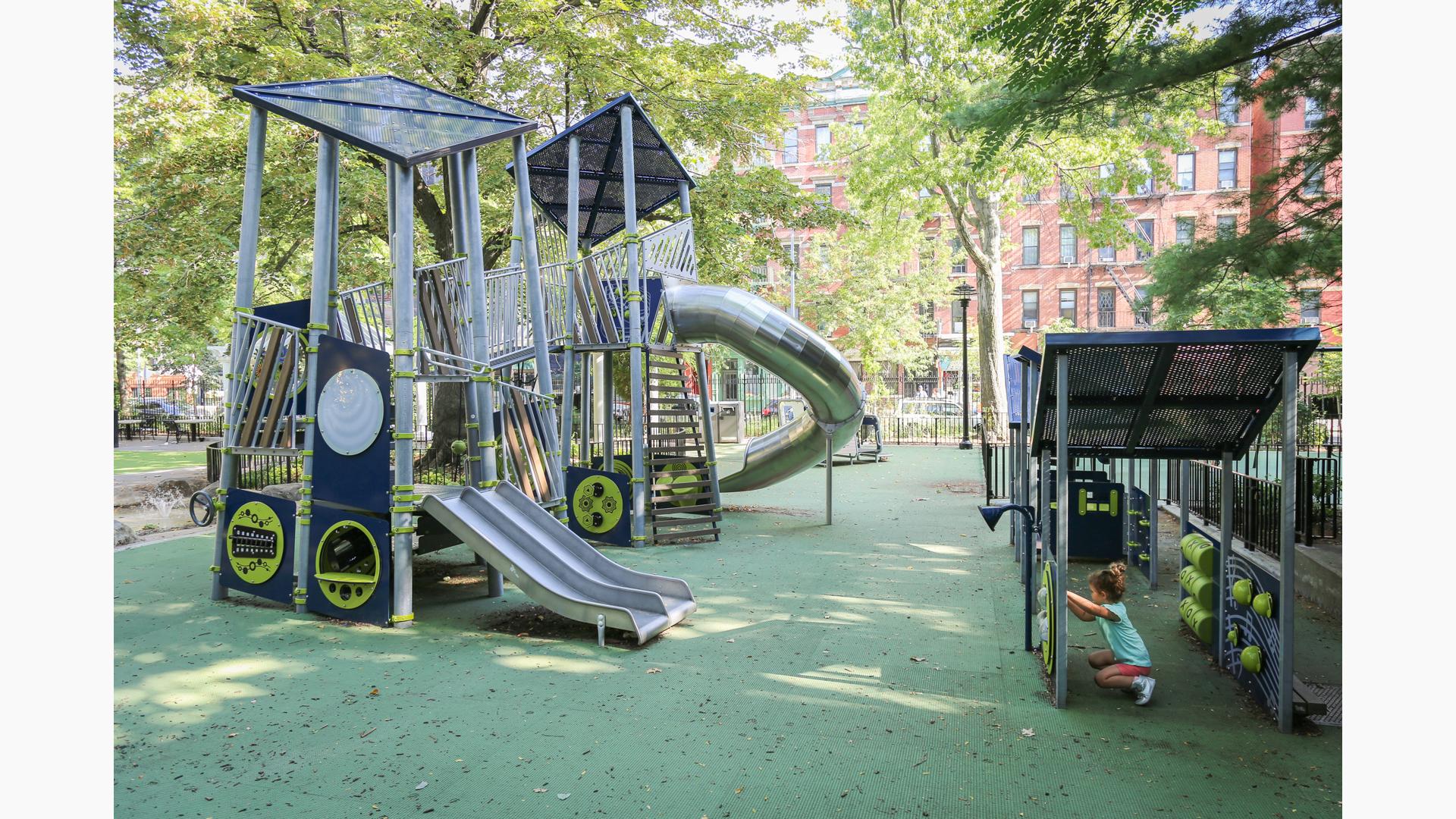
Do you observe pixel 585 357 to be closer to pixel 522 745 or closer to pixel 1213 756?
pixel 522 745

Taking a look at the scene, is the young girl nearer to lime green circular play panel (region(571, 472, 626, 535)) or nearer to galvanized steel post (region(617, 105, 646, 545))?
galvanized steel post (region(617, 105, 646, 545))

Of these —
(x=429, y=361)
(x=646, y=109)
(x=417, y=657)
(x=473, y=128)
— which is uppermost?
(x=646, y=109)

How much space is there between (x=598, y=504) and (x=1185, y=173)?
128 ft

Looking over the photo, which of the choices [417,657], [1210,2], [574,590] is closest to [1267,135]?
[1210,2]

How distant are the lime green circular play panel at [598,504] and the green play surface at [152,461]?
1186 cm

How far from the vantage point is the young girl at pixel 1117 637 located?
16.5 ft

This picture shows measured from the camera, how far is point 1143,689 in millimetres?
4992

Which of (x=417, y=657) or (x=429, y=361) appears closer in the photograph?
(x=417, y=657)

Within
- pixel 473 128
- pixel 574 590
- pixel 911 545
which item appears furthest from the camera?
pixel 911 545

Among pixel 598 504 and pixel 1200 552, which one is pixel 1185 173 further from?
pixel 1200 552

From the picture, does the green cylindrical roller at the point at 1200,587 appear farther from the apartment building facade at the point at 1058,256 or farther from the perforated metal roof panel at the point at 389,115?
the apartment building facade at the point at 1058,256

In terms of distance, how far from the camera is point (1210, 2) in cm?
593

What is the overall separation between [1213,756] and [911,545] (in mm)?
6106

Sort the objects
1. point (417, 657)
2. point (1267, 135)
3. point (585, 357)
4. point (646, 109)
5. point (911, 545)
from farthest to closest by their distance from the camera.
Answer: point (646, 109) < point (585, 357) < point (911, 545) < point (1267, 135) < point (417, 657)
